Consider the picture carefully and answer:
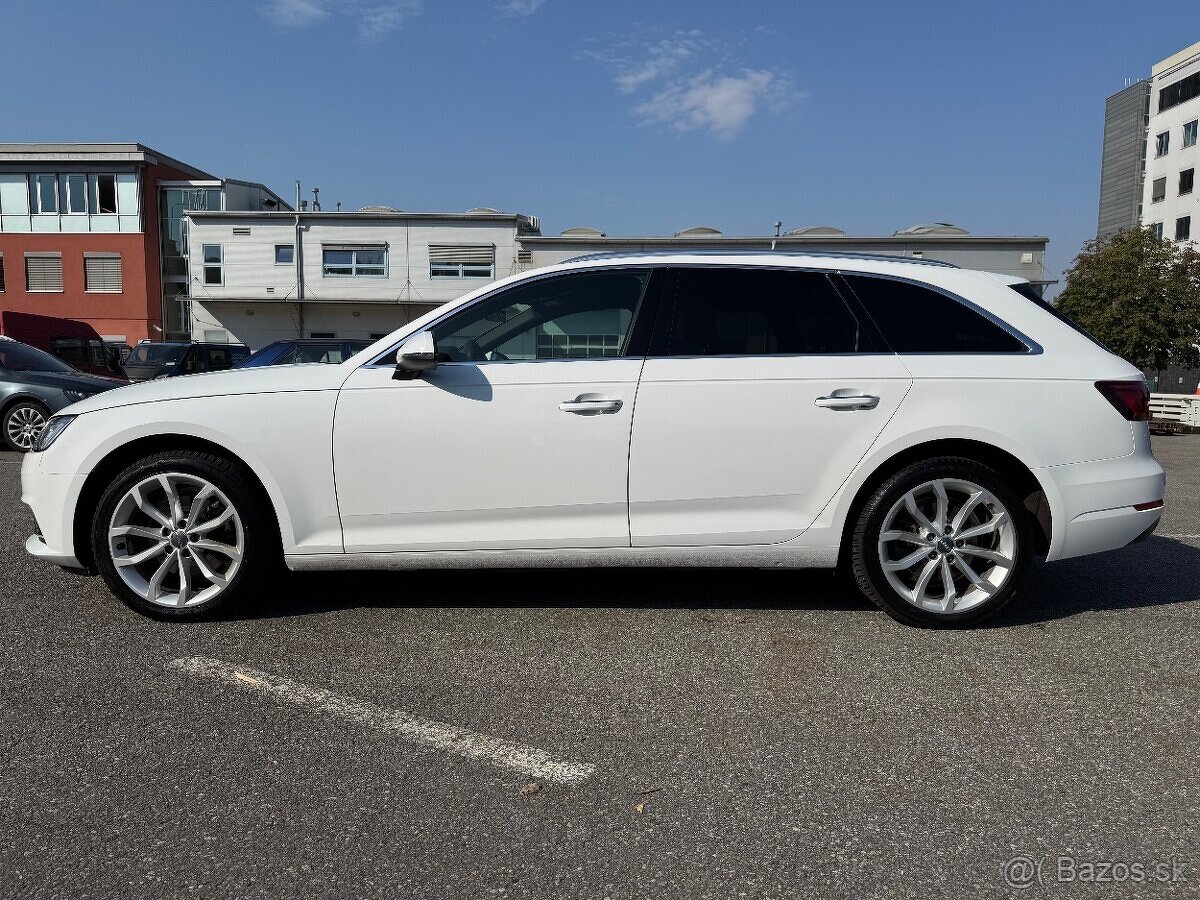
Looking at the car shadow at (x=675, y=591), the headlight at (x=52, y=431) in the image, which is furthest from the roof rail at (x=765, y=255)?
the headlight at (x=52, y=431)

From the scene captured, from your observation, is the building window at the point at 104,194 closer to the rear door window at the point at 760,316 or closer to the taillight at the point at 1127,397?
the rear door window at the point at 760,316

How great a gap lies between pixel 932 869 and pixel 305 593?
3.13 m

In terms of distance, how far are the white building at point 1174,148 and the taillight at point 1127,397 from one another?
54100 millimetres

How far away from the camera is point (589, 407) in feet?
11.8

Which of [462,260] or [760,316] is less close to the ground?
[462,260]

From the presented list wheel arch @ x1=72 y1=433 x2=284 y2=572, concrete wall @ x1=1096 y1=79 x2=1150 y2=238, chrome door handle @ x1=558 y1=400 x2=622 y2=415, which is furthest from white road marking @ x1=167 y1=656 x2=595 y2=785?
concrete wall @ x1=1096 y1=79 x2=1150 y2=238

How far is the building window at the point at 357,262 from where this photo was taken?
34.9 m

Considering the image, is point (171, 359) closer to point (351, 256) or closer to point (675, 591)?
point (351, 256)

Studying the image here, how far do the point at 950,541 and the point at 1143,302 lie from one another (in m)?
29.9

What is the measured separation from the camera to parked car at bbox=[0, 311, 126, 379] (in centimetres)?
1428

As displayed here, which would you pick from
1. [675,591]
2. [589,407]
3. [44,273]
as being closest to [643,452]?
[589,407]

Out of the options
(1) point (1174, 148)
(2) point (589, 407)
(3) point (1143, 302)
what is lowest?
(2) point (589, 407)

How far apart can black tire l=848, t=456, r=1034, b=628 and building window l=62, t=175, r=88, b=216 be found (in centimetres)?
4489

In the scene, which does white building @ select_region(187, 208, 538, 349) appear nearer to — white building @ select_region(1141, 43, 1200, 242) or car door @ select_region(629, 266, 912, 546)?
car door @ select_region(629, 266, 912, 546)
